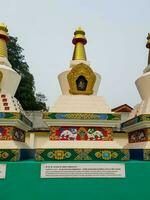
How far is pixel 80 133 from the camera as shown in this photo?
5.57 metres

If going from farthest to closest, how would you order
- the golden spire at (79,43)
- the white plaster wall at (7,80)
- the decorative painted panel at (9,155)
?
the golden spire at (79,43) → the white plaster wall at (7,80) → the decorative painted panel at (9,155)

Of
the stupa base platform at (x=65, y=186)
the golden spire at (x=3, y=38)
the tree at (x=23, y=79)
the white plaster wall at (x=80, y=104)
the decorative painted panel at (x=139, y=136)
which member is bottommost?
the stupa base platform at (x=65, y=186)

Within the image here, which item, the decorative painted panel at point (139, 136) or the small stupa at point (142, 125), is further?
the decorative painted panel at point (139, 136)

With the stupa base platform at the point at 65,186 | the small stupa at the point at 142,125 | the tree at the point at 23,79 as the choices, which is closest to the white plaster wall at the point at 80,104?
the small stupa at the point at 142,125

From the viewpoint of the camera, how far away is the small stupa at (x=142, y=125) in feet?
18.4

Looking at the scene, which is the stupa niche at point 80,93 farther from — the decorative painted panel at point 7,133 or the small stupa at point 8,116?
the decorative painted panel at point 7,133

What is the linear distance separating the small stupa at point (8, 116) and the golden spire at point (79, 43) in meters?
2.13

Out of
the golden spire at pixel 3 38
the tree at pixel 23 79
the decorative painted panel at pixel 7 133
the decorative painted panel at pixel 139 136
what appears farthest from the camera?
the tree at pixel 23 79

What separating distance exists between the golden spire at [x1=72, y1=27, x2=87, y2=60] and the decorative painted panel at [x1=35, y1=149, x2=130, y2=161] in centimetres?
343

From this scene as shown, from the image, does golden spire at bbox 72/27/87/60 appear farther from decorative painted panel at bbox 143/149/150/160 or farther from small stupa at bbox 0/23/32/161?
decorative painted panel at bbox 143/149/150/160

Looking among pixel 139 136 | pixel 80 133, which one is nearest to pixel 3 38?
pixel 80 133

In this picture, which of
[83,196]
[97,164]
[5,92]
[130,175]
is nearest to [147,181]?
[130,175]

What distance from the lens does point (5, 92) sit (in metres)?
6.28

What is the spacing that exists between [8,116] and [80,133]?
6.08ft
